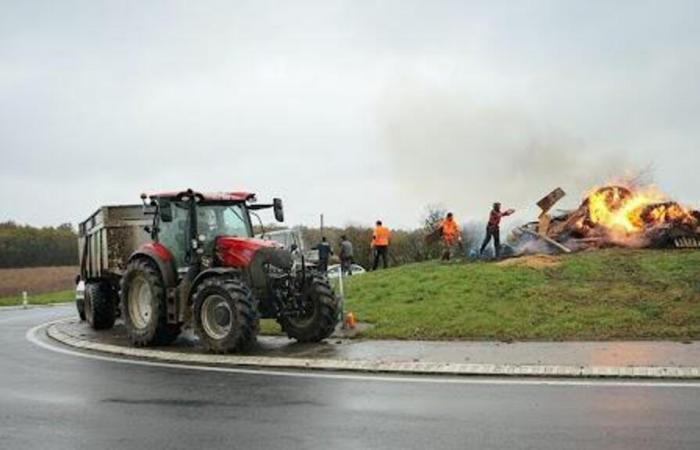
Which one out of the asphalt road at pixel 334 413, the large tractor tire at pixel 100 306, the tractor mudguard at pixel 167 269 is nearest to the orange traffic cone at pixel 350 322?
the tractor mudguard at pixel 167 269

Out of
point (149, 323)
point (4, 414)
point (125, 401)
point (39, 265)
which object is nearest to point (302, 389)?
point (125, 401)

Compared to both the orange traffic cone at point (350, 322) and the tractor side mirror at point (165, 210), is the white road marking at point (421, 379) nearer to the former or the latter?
the tractor side mirror at point (165, 210)

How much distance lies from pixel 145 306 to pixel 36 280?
177 feet

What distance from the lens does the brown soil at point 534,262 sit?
19578mm

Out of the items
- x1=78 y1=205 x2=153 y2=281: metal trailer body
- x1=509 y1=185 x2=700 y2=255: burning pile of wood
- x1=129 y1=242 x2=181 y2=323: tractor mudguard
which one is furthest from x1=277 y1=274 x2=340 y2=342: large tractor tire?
x1=509 y1=185 x2=700 y2=255: burning pile of wood

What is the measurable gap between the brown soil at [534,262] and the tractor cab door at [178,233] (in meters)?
8.34

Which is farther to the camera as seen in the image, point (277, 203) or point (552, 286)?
point (552, 286)

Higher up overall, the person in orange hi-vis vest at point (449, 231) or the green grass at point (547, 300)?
the person in orange hi-vis vest at point (449, 231)

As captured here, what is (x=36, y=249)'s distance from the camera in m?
83.9

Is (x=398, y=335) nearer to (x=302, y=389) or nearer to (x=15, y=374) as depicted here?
(x=302, y=389)

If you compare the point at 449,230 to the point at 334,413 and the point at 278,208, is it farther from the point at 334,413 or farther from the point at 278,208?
the point at 334,413

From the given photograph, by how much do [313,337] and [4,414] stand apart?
628cm

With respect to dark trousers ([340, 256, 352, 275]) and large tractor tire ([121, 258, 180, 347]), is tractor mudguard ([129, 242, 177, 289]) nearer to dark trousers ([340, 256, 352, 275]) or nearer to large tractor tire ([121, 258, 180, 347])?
large tractor tire ([121, 258, 180, 347])

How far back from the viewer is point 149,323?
1500 cm
